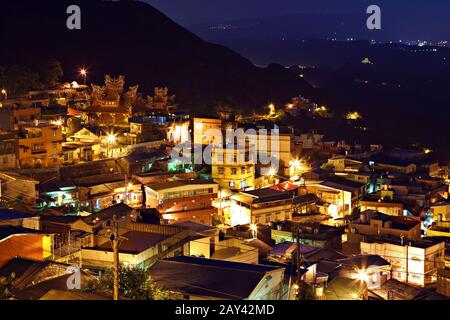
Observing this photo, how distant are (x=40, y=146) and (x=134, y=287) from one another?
423 inches

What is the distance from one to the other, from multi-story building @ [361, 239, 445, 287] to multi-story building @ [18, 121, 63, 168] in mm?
9038

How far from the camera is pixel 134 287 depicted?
758cm

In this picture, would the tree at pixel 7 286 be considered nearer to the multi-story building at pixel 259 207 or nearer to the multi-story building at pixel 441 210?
the multi-story building at pixel 259 207

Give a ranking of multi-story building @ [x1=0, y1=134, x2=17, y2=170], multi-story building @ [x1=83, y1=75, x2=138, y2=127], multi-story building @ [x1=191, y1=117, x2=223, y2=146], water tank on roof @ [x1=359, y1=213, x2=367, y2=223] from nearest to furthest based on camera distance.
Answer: water tank on roof @ [x1=359, y1=213, x2=367, y2=223] → multi-story building @ [x1=0, y1=134, x2=17, y2=170] → multi-story building @ [x1=191, y1=117, x2=223, y2=146] → multi-story building @ [x1=83, y1=75, x2=138, y2=127]

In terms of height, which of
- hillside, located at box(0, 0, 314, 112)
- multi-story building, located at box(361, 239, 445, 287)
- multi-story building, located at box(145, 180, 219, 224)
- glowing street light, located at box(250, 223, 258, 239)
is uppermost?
hillside, located at box(0, 0, 314, 112)

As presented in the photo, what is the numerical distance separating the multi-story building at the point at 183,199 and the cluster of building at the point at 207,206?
3cm

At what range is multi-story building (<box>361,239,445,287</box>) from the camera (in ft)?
43.8

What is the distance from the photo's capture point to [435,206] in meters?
18.1

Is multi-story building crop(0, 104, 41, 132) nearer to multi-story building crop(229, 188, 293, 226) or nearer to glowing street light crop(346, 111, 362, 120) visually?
multi-story building crop(229, 188, 293, 226)

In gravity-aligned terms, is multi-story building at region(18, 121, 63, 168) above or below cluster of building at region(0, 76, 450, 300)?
above

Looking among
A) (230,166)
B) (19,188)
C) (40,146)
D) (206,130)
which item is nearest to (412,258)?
(230,166)

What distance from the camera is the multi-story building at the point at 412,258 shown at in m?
13.3

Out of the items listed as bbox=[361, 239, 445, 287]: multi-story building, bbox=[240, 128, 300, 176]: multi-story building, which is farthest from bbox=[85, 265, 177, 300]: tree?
bbox=[240, 128, 300, 176]: multi-story building

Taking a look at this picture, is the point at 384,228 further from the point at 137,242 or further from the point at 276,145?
the point at 276,145
